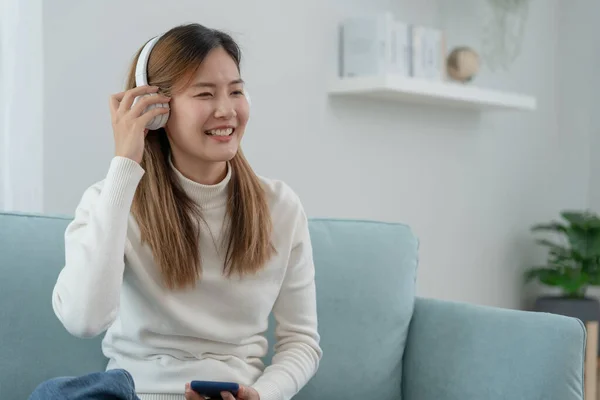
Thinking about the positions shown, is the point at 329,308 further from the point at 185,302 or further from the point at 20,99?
the point at 20,99

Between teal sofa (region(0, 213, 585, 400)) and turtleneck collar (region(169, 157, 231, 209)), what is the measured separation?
13.9 inches

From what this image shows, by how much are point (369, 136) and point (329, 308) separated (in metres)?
1.40

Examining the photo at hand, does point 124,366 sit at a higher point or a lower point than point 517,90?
lower

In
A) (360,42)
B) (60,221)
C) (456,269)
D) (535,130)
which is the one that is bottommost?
(456,269)

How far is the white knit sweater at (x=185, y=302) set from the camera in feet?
4.57

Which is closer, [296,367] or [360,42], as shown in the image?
[296,367]

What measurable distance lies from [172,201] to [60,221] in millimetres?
371

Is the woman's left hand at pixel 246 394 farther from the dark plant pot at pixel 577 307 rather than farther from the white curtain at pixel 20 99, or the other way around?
the dark plant pot at pixel 577 307

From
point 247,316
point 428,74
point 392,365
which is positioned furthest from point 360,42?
point 247,316

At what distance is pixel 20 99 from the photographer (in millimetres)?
2133

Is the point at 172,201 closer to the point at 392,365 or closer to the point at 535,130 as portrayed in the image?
the point at 392,365

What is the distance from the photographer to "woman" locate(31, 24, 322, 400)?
1.41 meters

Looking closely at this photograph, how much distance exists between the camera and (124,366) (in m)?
1.54

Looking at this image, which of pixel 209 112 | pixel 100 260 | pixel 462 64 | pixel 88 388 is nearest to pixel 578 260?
Answer: pixel 462 64
